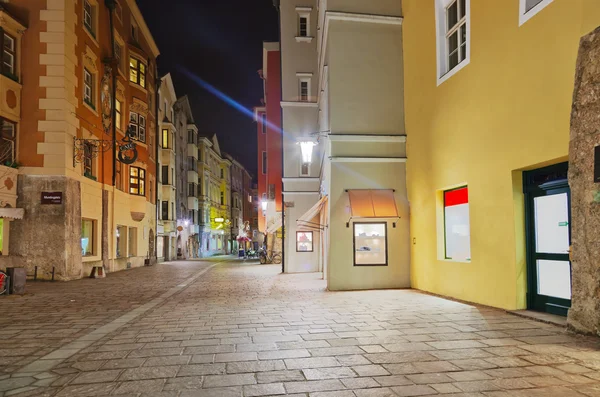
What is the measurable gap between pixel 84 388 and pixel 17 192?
1663 centimetres

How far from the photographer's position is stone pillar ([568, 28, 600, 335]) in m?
6.62

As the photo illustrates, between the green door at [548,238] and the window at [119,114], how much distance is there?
22.8 meters

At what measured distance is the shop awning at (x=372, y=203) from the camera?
44.5 ft

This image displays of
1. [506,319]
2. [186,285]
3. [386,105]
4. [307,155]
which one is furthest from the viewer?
[186,285]

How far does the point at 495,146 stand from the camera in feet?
31.9

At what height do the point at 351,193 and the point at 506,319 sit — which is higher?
the point at 351,193

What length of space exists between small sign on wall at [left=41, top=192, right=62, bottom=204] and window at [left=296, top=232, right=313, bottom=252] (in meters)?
11.9

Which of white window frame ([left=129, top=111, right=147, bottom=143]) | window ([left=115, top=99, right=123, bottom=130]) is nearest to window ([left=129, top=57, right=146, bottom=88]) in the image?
white window frame ([left=129, top=111, right=147, bottom=143])

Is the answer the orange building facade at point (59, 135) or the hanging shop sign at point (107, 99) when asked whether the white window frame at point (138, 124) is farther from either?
the orange building facade at point (59, 135)

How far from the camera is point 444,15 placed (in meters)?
12.4

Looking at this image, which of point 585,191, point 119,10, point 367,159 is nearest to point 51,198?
point 367,159

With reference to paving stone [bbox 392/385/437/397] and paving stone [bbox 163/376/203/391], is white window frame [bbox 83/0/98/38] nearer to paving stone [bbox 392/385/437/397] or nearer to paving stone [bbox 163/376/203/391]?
paving stone [bbox 163/376/203/391]

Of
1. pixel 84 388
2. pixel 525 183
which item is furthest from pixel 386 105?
pixel 84 388

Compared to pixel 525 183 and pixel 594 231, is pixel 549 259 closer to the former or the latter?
pixel 525 183
